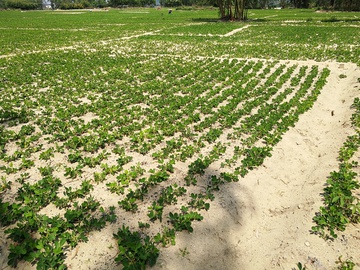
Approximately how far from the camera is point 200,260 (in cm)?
383

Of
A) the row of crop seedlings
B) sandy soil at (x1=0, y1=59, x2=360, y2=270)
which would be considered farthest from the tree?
the row of crop seedlings

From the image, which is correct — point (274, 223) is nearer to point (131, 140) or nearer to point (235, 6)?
point (131, 140)

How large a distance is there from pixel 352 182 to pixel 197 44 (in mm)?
20164

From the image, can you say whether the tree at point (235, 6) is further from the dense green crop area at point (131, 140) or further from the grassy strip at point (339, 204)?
the grassy strip at point (339, 204)

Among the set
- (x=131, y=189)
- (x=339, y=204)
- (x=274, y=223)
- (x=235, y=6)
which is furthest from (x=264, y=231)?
(x=235, y=6)

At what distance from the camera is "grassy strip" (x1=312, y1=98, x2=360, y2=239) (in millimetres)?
4266

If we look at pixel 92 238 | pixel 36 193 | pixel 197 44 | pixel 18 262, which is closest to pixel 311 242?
pixel 92 238

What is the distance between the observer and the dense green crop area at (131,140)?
14.1ft

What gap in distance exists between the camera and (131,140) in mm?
6938

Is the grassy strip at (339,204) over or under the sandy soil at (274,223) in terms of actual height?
over

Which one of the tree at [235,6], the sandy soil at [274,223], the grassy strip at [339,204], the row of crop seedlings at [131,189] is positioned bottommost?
the sandy soil at [274,223]

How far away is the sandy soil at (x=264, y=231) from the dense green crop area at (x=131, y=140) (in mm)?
196

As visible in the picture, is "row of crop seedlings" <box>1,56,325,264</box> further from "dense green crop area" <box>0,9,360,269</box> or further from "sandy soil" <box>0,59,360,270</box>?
"sandy soil" <box>0,59,360,270</box>

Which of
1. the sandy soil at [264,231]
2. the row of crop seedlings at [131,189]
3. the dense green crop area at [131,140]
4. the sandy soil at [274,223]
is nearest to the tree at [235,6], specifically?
the dense green crop area at [131,140]
